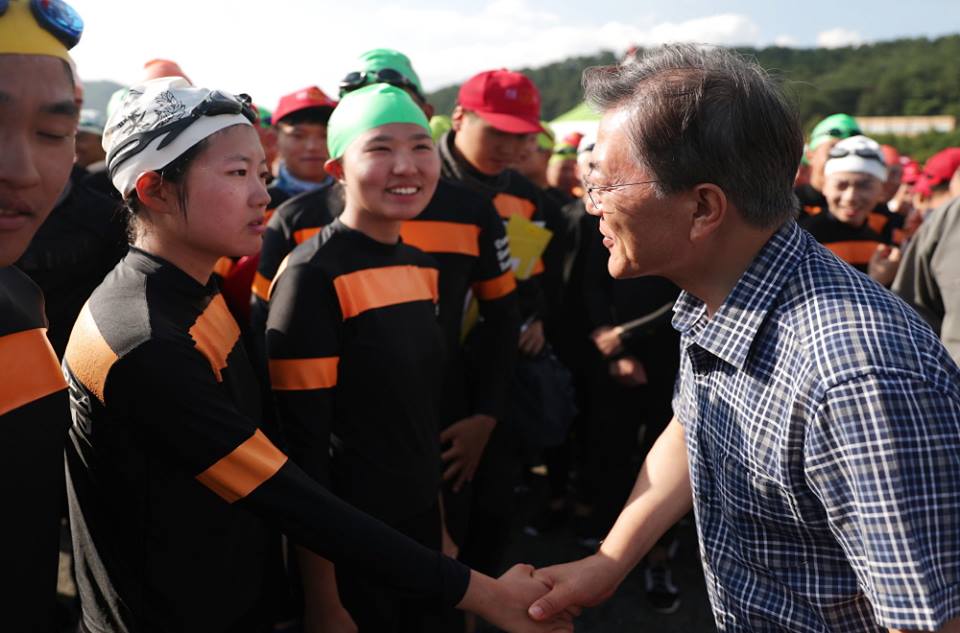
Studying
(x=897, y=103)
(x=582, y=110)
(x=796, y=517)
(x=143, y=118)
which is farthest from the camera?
(x=897, y=103)

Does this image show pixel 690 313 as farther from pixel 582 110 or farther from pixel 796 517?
pixel 582 110

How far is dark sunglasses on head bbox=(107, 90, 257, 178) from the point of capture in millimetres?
1746

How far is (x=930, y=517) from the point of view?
3.49 ft

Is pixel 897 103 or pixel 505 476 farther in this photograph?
pixel 897 103

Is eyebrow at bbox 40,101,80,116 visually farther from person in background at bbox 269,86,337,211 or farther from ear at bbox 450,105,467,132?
person in background at bbox 269,86,337,211

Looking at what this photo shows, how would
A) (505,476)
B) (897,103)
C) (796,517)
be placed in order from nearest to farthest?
(796,517) → (505,476) → (897,103)

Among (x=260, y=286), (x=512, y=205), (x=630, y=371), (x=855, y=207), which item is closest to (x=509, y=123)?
(x=512, y=205)

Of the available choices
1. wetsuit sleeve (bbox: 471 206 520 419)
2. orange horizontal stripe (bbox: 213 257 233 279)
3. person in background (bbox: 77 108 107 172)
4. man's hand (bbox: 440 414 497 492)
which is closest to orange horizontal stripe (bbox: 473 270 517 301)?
wetsuit sleeve (bbox: 471 206 520 419)

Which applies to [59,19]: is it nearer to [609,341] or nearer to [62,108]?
[62,108]

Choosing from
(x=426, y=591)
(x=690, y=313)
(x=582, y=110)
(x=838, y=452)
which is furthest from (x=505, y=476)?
(x=582, y=110)

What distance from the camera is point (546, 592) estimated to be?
1.95 metres

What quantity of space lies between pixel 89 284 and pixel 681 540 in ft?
12.1

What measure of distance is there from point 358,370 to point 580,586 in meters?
0.92

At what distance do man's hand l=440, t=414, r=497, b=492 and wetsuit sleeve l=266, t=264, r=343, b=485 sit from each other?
2.92 feet
